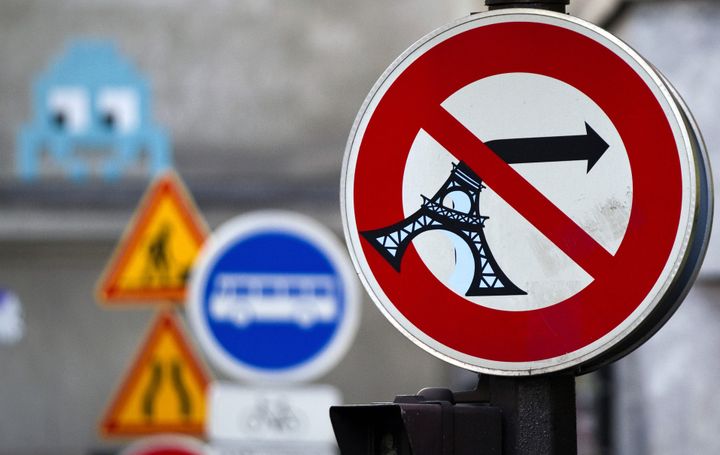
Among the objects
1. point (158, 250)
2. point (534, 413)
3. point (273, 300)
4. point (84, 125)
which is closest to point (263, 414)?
point (273, 300)

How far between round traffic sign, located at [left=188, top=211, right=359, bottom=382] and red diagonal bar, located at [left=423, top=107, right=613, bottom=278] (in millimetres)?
3222

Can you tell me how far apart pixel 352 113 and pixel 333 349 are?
16.8 ft

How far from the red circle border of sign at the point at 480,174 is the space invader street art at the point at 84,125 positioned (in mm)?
8169

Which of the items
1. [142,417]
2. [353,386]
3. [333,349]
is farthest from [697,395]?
[353,386]

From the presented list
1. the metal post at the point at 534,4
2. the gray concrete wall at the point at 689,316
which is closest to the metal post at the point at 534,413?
the metal post at the point at 534,4

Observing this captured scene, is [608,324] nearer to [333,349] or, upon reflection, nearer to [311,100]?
[333,349]

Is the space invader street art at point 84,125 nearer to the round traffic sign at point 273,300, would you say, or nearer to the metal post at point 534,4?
the round traffic sign at point 273,300

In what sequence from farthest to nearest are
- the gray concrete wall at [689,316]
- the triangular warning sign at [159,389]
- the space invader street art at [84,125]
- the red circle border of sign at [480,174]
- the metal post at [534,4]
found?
the space invader street art at [84,125]
the gray concrete wall at [689,316]
the triangular warning sign at [159,389]
the metal post at [534,4]
the red circle border of sign at [480,174]

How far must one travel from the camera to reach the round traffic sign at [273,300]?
611 centimetres

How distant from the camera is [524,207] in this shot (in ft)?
9.39

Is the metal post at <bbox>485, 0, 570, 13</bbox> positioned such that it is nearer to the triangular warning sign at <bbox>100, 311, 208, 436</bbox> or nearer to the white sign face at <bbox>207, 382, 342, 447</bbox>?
the white sign face at <bbox>207, 382, 342, 447</bbox>

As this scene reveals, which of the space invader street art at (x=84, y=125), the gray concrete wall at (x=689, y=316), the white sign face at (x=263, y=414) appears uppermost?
the space invader street art at (x=84, y=125)

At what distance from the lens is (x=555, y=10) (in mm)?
3012

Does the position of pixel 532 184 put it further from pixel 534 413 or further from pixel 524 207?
pixel 534 413
